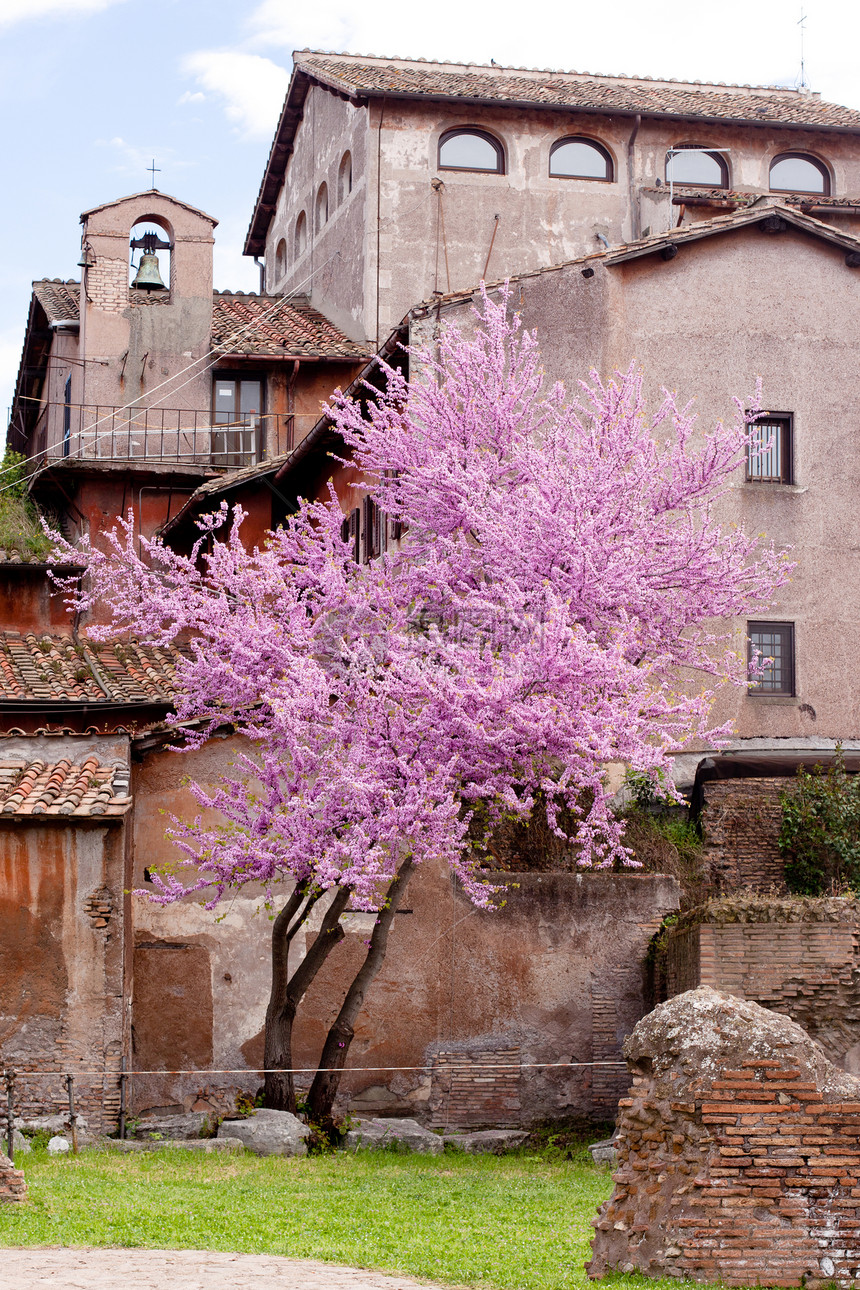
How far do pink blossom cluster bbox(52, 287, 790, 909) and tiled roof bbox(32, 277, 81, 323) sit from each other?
1355 centimetres

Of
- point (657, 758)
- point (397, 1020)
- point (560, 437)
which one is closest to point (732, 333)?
point (560, 437)

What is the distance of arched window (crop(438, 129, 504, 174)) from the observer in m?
30.7

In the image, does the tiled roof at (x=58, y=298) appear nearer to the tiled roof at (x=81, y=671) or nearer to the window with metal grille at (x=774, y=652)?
the tiled roof at (x=81, y=671)

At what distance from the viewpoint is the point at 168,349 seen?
100 feet

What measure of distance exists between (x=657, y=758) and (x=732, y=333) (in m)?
8.50

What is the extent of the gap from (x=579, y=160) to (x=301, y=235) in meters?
7.53

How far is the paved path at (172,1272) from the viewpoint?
8297 mm

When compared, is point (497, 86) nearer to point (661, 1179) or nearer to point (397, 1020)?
point (397, 1020)

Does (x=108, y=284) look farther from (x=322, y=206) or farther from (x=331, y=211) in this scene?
(x=322, y=206)

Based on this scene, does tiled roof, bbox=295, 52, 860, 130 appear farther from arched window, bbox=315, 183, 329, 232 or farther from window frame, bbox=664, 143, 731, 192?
arched window, bbox=315, 183, 329, 232

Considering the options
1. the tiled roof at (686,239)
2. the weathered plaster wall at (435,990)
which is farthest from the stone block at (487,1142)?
Result: the tiled roof at (686,239)

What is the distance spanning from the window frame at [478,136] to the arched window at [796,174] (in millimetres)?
5531

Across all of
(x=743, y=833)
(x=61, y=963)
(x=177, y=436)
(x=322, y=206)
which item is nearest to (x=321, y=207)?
(x=322, y=206)

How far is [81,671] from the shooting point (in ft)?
66.7
